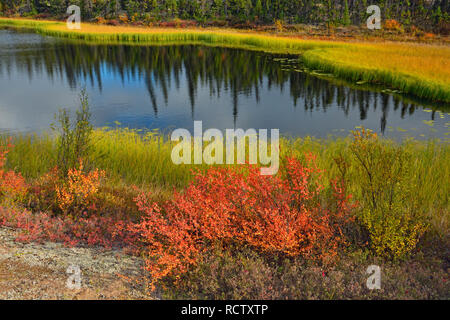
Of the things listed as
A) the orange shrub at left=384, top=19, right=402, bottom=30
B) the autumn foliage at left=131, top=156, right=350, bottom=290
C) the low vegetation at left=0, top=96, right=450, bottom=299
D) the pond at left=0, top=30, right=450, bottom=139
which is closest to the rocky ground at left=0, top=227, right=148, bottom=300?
the low vegetation at left=0, top=96, right=450, bottom=299

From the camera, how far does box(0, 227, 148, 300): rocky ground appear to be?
3.88 meters

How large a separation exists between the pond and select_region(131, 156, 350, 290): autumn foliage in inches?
376

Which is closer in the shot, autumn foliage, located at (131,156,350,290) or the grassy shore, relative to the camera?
Answer: autumn foliage, located at (131,156,350,290)

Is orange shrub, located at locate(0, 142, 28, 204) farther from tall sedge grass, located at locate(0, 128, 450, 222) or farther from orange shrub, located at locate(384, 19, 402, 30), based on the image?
orange shrub, located at locate(384, 19, 402, 30)

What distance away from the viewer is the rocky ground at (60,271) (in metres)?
3.88

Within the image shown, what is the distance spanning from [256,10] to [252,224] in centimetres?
9051

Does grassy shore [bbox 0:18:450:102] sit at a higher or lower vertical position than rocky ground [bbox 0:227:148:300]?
higher

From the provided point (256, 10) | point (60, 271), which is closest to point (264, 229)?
point (60, 271)

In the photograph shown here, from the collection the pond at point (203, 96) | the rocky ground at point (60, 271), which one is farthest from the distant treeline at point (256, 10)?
the rocky ground at point (60, 271)

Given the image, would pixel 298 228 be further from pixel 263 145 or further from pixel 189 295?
pixel 263 145

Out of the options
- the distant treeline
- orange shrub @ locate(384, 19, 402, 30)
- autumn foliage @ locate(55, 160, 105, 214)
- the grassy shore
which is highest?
the distant treeline

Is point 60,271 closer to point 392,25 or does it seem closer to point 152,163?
point 152,163

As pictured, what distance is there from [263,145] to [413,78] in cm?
1522

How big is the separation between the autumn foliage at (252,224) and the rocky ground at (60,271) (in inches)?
13.6
